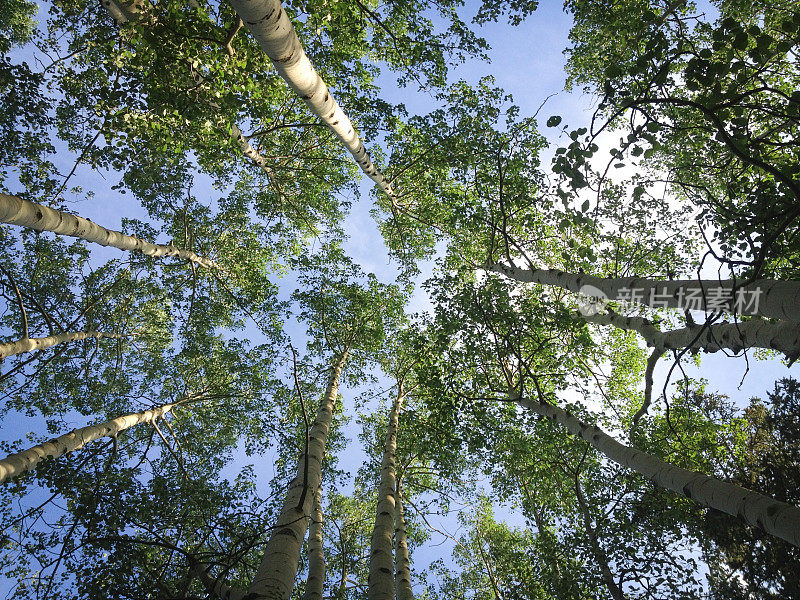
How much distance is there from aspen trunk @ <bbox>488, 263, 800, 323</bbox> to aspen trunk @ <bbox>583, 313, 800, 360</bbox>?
9.1 inches

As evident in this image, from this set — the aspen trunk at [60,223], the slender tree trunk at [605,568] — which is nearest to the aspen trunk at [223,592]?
the aspen trunk at [60,223]

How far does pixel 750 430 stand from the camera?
33.8 ft

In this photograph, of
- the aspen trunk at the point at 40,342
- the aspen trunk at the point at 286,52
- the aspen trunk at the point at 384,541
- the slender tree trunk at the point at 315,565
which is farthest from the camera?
the aspen trunk at the point at 40,342

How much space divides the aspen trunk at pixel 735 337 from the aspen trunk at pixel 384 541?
4321 mm

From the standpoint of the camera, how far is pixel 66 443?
Result: 6566 millimetres

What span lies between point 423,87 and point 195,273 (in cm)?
707

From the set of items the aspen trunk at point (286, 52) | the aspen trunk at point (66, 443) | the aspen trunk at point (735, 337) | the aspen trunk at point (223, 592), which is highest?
the aspen trunk at point (286, 52)

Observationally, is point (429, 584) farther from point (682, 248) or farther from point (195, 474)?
point (682, 248)

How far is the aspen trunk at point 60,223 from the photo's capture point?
165 inches

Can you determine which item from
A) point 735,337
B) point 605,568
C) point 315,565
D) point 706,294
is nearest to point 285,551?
point 315,565

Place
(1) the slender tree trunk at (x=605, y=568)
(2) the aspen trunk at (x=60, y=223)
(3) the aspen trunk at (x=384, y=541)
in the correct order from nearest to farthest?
(2) the aspen trunk at (x=60, y=223) → (3) the aspen trunk at (x=384, y=541) → (1) the slender tree trunk at (x=605, y=568)

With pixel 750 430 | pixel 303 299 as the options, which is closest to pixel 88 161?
pixel 303 299

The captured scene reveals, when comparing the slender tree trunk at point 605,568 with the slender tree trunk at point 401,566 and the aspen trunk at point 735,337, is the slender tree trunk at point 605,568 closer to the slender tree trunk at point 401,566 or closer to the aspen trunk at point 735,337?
the slender tree trunk at point 401,566

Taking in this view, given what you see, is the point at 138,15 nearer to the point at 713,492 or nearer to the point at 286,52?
the point at 286,52
